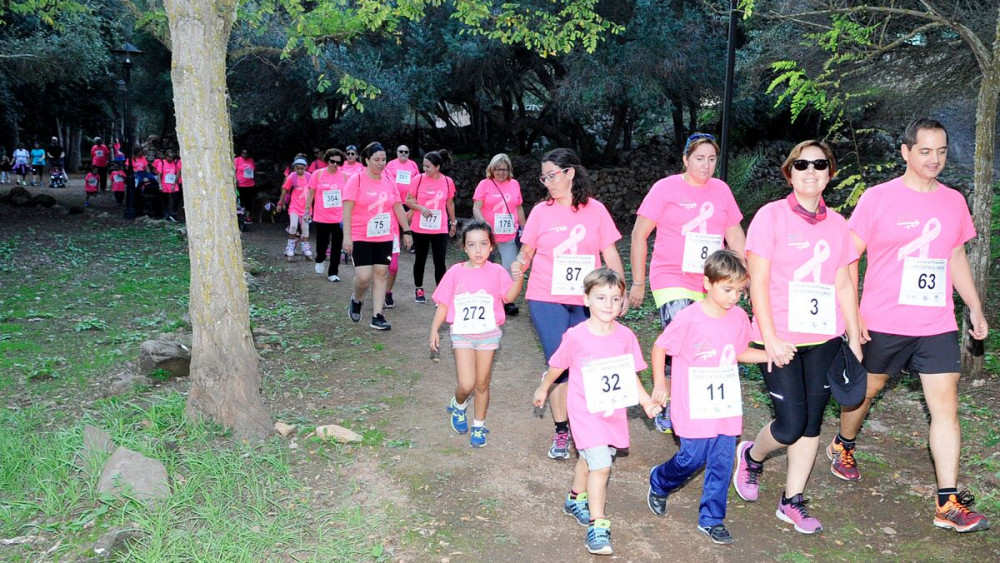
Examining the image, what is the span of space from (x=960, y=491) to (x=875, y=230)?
5.19 feet

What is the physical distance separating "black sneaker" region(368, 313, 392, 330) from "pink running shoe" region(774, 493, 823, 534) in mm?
5525

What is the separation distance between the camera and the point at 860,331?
197 inches

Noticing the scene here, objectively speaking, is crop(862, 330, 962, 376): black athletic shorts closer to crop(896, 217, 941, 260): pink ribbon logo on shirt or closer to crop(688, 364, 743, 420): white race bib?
crop(896, 217, 941, 260): pink ribbon logo on shirt

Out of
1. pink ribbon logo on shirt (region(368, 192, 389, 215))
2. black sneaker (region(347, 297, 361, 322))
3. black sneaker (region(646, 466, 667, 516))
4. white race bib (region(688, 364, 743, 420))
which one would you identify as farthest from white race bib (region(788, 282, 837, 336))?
black sneaker (region(347, 297, 361, 322))

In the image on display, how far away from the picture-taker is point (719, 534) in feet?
15.0

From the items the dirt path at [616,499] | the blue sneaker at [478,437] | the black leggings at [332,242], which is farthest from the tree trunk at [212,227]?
the black leggings at [332,242]

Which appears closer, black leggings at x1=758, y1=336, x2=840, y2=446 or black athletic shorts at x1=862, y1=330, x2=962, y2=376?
black leggings at x1=758, y1=336, x2=840, y2=446

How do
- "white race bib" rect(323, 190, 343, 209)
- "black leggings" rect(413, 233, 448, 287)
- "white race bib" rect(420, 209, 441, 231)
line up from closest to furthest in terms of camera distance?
"white race bib" rect(420, 209, 441, 231) < "black leggings" rect(413, 233, 448, 287) < "white race bib" rect(323, 190, 343, 209)

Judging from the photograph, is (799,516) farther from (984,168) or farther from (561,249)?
(984,168)

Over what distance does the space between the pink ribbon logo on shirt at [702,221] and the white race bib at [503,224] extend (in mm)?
4261

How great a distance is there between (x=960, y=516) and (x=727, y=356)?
5.11 ft

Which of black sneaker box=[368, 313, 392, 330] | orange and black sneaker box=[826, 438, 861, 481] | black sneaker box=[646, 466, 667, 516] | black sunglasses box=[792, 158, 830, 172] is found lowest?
black sneaker box=[646, 466, 667, 516]

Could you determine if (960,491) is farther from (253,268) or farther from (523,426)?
(253,268)

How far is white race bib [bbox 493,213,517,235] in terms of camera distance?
9844mm
